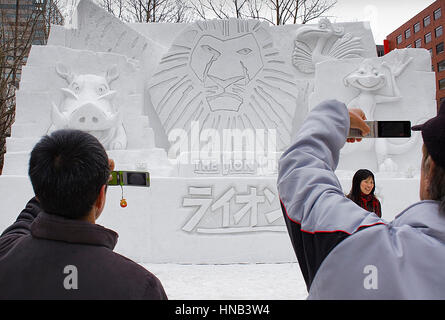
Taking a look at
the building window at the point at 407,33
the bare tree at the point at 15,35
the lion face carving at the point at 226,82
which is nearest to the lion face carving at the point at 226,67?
the lion face carving at the point at 226,82

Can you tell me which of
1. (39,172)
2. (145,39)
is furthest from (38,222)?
(145,39)

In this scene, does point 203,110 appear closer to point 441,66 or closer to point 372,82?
point 372,82

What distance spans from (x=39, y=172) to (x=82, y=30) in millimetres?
5529

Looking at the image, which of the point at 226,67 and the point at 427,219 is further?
the point at 226,67

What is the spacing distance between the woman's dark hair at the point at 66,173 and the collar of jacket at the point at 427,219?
2.00ft

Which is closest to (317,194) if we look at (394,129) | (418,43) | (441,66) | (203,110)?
(394,129)

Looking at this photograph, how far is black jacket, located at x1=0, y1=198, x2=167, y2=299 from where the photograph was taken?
0.69 meters

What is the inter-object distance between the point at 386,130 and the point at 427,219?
1.03ft

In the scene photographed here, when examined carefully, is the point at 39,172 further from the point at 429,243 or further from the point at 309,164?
the point at 429,243

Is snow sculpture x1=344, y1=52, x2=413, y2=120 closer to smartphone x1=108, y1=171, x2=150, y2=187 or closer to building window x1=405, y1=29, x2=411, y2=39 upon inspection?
smartphone x1=108, y1=171, x2=150, y2=187

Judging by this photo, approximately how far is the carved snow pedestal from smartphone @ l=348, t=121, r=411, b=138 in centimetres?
303

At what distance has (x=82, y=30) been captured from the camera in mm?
5562

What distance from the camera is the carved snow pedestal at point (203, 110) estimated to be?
149 inches

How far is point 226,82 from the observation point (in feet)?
18.4
